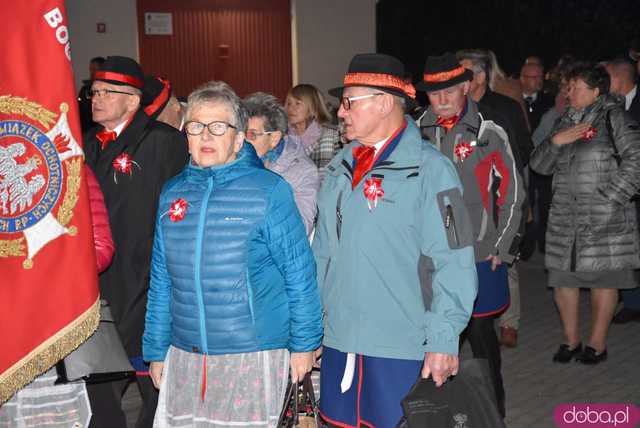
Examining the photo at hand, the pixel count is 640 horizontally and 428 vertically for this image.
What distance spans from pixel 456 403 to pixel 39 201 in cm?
194

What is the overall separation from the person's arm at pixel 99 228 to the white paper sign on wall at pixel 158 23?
12809mm

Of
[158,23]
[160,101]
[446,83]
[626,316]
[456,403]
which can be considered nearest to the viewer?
[456,403]

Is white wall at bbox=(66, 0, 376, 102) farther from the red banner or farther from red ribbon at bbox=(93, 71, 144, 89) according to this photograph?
the red banner

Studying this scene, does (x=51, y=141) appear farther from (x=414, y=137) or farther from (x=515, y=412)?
(x=515, y=412)

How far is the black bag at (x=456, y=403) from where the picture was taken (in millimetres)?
3941

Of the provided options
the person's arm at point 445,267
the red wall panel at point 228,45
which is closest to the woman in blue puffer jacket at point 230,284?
the person's arm at point 445,267

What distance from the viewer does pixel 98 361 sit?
434 centimetres

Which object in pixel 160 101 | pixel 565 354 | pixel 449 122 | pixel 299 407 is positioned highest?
pixel 160 101

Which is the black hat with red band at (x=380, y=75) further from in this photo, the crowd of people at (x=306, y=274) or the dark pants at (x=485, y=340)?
the dark pants at (x=485, y=340)

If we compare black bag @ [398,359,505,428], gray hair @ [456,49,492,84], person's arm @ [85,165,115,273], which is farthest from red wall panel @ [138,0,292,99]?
black bag @ [398,359,505,428]

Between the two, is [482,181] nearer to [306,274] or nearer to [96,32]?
[306,274]

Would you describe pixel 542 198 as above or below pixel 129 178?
below

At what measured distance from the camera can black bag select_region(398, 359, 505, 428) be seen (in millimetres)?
3941

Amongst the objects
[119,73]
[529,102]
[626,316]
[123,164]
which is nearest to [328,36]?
[529,102]
